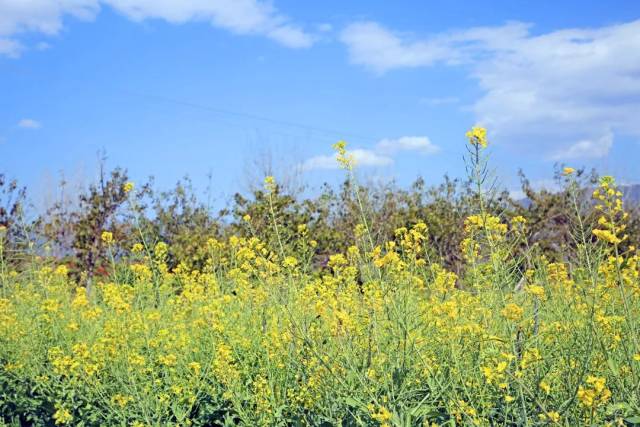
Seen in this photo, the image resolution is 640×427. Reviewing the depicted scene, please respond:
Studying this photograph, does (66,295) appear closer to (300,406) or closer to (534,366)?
(300,406)

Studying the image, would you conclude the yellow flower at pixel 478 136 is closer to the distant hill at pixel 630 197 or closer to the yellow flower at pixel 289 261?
the yellow flower at pixel 289 261

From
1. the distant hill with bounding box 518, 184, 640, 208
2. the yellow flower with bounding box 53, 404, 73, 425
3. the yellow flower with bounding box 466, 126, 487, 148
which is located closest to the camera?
the yellow flower with bounding box 466, 126, 487, 148

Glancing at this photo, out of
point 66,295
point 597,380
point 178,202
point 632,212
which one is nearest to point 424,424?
point 597,380

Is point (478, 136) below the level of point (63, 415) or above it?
above

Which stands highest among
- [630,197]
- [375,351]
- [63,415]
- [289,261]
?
[630,197]

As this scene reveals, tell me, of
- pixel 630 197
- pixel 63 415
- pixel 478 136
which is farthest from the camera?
pixel 630 197

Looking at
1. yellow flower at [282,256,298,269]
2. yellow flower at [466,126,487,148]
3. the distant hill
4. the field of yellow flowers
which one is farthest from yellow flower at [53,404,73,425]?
the distant hill

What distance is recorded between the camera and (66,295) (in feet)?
22.9

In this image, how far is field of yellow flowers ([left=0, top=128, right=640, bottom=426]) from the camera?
301 centimetres

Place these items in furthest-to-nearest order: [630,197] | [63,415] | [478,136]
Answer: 1. [630,197]
2. [63,415]
3. [478,136]

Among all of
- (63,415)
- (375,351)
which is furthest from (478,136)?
(63,415)

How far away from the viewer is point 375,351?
138 inches

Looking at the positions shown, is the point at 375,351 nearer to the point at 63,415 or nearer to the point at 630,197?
the point at 63,415

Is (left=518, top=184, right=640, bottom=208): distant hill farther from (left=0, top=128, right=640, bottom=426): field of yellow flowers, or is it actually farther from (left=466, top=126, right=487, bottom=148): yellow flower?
(left=466, top=126, right=487, bottom=148): yellow flower
